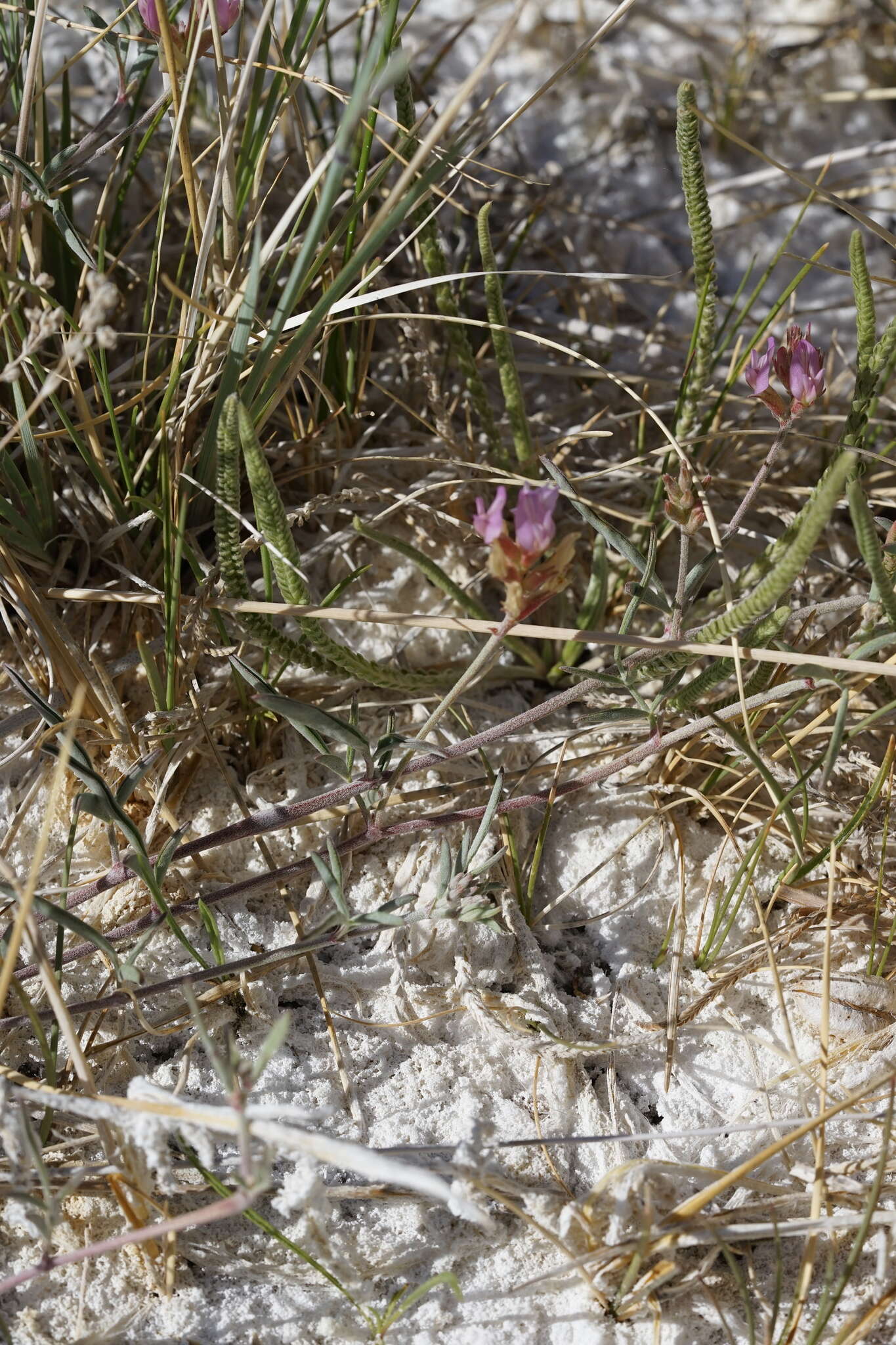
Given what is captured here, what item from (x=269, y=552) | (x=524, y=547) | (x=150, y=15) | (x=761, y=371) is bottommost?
(x=269, y=552)

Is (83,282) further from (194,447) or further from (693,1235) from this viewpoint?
(693,1235)

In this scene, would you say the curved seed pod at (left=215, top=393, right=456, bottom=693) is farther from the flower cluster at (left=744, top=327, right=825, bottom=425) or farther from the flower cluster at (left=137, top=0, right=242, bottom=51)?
the flower cluster at (left=744, top=327, right=825, bottom=425)

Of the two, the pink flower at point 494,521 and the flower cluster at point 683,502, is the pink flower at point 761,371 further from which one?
the pink flower at point 494,521

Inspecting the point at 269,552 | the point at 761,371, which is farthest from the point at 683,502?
the point at 269,552

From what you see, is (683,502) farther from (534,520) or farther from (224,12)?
(224,12)

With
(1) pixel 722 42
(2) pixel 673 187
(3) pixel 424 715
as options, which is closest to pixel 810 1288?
(3) pixel 424 715

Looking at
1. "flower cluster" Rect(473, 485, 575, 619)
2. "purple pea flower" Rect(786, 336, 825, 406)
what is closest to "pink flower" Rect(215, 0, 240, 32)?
"flower cluster" Rect(473, 485, 575, 619)

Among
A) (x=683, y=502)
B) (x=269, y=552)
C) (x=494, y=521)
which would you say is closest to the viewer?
(x=494, y=521)
